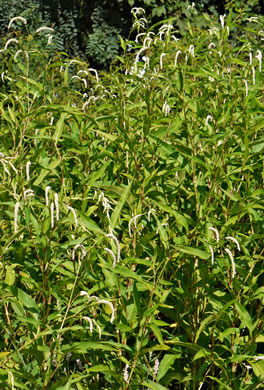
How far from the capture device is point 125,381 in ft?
6.36

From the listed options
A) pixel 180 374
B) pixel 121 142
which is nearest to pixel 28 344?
pixel 180 374

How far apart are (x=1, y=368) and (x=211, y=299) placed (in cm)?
66

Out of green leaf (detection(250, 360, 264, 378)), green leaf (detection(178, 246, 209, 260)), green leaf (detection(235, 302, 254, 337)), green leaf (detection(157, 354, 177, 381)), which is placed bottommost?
green leaf (detection(157, 354, 177, 381))

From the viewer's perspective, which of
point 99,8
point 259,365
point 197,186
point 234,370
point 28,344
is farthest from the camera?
point 99,8

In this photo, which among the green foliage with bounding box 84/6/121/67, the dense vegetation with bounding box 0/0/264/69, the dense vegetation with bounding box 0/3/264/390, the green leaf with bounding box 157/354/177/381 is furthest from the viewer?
the green foliage with bounding box 84/6/121/67

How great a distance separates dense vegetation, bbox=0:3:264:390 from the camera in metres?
1.91

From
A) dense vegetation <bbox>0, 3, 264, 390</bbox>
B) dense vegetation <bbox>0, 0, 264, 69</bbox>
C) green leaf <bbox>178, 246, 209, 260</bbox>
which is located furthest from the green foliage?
green leaf <bbox>178, 246, 209, 260</bbox>

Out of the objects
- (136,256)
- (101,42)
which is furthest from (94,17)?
(136,256)

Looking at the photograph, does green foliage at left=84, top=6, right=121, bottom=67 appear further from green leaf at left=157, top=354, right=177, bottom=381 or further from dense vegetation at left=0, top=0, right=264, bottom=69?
green leaf at left=157, top=354, right=177, bottom=381

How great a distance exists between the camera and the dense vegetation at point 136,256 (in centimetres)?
191

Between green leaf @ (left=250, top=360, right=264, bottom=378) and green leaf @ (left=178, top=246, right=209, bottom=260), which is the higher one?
green leaf @ (left=178, top=246, right=209, bottom=260)

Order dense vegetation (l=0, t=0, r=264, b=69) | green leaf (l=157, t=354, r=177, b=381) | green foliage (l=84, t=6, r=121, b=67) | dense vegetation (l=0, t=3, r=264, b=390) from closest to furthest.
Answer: dense vegetation (l=0, t=3, r=264, b=390) < green leaf (l=157, t=354, r=177, b=381) < dense vegetation (l=0, t=0, r=264, b=69) < green foliage (l=84, t=6, r=121, b=67)

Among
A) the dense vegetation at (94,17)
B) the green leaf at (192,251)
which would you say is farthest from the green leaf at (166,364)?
the dense vegetation at (94,17)

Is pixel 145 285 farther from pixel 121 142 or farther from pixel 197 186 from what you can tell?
pixel 121 142
